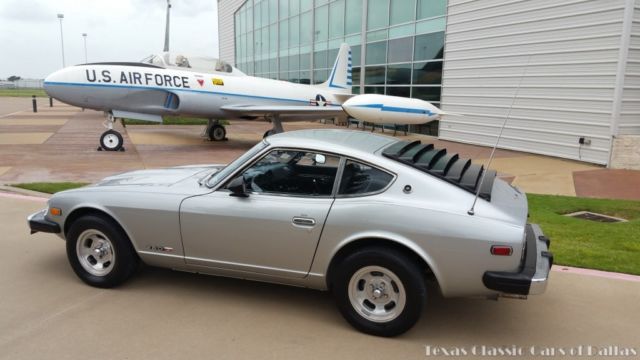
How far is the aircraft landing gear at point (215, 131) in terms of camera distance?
17.6 m

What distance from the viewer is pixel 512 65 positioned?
15648 mm

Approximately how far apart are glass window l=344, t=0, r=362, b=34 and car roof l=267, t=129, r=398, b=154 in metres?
20.2

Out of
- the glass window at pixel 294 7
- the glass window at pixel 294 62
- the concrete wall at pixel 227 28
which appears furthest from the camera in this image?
the concrete wall at pixel 227 28

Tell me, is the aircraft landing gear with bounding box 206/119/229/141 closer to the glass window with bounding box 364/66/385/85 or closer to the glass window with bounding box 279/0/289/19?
the glass window with bounding box 364/66/385/85

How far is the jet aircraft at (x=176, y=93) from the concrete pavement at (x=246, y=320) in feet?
27.5

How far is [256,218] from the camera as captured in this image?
3.80m

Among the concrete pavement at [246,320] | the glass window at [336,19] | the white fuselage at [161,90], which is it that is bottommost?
the concrete pavement at [246,320]

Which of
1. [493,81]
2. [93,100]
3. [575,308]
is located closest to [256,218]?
[575,308]

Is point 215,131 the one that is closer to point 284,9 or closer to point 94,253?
point 94,253

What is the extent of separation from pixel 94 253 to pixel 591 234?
5.73 meters

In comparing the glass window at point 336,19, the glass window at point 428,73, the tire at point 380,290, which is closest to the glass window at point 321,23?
the glass window at point 336,19

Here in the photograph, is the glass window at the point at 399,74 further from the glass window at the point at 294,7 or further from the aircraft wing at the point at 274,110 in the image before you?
the glass window at the point at 294,7

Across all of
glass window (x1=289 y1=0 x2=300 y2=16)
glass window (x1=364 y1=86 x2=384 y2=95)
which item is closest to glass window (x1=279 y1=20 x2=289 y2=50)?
glass window (x1=289 y1=0 x2=300 y2=16)

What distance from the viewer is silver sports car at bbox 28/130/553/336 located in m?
3.38
